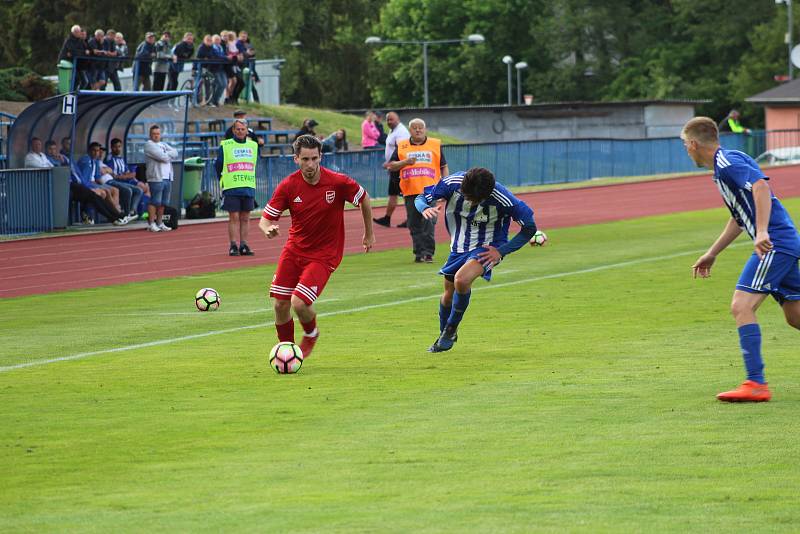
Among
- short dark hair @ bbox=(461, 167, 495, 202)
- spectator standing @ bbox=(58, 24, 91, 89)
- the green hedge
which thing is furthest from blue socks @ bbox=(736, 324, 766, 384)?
the green hedge

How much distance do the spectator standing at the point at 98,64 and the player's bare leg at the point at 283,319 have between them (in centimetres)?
2485

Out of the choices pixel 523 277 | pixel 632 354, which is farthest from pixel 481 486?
pixel 523 277

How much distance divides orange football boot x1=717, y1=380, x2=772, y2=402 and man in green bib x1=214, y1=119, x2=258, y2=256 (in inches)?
519

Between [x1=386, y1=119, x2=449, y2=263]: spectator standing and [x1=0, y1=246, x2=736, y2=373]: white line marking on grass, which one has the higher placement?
[x1=386, y1=119, x2=449, y2=263]: spectator standing

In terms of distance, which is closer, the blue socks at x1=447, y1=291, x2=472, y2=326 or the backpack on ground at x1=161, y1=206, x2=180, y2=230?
the blue socks at x1=447, y1=291, x2=472, y2=326

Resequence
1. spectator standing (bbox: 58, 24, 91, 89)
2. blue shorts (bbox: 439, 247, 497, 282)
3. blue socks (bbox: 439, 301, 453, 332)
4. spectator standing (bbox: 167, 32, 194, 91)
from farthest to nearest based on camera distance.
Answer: spectator standing (bbox: 167, 32, 194, 91) < spectator standing (bbox: 58, 24, 91, 89) < blue socks (bbox: 439, 301, 453, 332) < blue shorts (bbox: 439, 247, 497, 282)

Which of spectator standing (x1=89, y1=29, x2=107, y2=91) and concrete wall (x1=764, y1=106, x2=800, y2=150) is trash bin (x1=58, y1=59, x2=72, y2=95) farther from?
concrete wall (x1=764, y1=106, x2=800, y2=150)

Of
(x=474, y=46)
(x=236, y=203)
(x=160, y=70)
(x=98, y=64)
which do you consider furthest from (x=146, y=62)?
(x=474, y=46)

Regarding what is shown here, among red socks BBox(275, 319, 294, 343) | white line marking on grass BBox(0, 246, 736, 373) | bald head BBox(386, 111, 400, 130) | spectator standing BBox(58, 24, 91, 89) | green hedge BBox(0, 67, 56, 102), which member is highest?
spectator standing BBox(58, 24, 91, 89)

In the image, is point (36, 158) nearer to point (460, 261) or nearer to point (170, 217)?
point (170, 217)

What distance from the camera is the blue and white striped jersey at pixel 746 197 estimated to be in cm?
873

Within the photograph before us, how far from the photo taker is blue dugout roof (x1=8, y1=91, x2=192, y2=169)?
2772 centimetres

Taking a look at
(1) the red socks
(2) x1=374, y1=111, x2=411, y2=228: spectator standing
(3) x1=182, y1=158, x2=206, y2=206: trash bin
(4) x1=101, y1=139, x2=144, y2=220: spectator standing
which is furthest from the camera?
(3) x1=182, y1=158, x2=206, y2=206: trash bin

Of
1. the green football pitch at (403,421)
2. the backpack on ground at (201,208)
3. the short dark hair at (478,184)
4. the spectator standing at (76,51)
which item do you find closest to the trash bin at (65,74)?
the spectator standing at (76,51)
